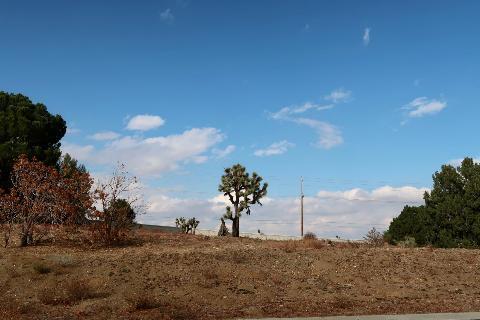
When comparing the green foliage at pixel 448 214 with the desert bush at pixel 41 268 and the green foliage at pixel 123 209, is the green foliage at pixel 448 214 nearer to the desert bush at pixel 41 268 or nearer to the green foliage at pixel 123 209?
the green foliage at pixel 123 209

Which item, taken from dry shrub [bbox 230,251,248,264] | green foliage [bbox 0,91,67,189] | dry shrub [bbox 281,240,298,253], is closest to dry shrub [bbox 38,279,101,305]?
dry shrub [bbox 230,251,248,264]

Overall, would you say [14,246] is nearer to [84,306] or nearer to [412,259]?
[84,306]

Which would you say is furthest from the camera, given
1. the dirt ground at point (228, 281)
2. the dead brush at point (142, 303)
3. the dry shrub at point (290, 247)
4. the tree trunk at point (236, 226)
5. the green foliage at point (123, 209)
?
the tree trunk at point (236, 226)

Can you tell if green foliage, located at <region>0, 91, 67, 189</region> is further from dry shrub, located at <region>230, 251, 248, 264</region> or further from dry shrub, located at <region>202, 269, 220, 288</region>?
dry shrub, located at <region>202, 269, 220, 288</region>

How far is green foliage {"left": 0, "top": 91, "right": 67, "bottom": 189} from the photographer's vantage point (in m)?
36.6

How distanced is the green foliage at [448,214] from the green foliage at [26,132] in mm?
28014

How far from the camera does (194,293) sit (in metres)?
17.4

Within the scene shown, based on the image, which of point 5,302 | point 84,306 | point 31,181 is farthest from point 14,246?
point 84,306

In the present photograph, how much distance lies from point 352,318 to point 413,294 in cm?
651

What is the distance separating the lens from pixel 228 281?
62.0ft

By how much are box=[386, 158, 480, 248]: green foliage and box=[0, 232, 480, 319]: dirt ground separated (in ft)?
35.7

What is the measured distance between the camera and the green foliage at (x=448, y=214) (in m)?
35.7

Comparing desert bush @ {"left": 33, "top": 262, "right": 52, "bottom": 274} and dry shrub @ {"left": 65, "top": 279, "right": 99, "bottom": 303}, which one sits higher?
desert bush @ {"left": 33, "top": 262, "right": 52, "bottom": 274}

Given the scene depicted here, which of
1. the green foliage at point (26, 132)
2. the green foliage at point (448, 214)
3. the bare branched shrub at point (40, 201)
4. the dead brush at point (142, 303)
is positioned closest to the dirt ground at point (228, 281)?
A: the dead brush at point (142, 303)
